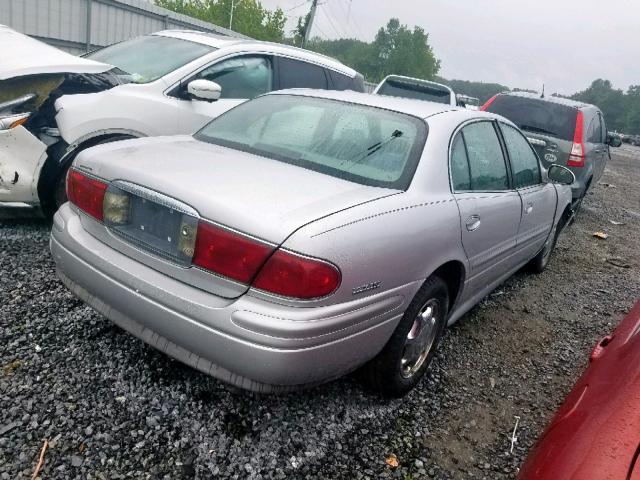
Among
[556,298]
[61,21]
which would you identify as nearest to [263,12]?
[61,21]

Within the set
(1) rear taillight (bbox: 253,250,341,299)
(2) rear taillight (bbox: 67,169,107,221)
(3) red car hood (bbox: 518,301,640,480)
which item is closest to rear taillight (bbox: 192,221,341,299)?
(1) rear taillight (bbox: 253,250,341,299)

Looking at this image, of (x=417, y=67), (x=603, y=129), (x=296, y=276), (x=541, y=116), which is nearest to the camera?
(x=296, y=276)

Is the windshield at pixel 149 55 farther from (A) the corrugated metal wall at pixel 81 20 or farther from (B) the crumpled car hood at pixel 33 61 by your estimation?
(A) the corrugated metal wall at pixel 81 20

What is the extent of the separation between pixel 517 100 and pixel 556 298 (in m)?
4.10

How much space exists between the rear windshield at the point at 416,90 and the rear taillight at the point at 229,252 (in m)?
8.46

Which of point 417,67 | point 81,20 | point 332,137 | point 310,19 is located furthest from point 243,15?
point 417,67

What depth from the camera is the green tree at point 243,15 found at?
35750 mm

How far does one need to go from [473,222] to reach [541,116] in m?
5.41

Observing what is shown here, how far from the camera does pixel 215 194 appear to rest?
2.04m

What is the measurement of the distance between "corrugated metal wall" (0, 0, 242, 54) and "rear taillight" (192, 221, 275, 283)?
8.39 meters

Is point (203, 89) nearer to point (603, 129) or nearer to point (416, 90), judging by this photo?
point (416, 90)

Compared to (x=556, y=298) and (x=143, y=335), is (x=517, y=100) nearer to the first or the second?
(x=556, y=298)

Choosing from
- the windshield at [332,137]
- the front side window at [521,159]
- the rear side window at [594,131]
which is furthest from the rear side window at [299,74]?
the rear side window at [594,131]

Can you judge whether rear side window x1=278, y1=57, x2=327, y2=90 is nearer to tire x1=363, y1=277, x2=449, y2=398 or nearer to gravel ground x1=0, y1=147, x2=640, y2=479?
gravel ground x1=0, y1=147, x2=640, y2=479
